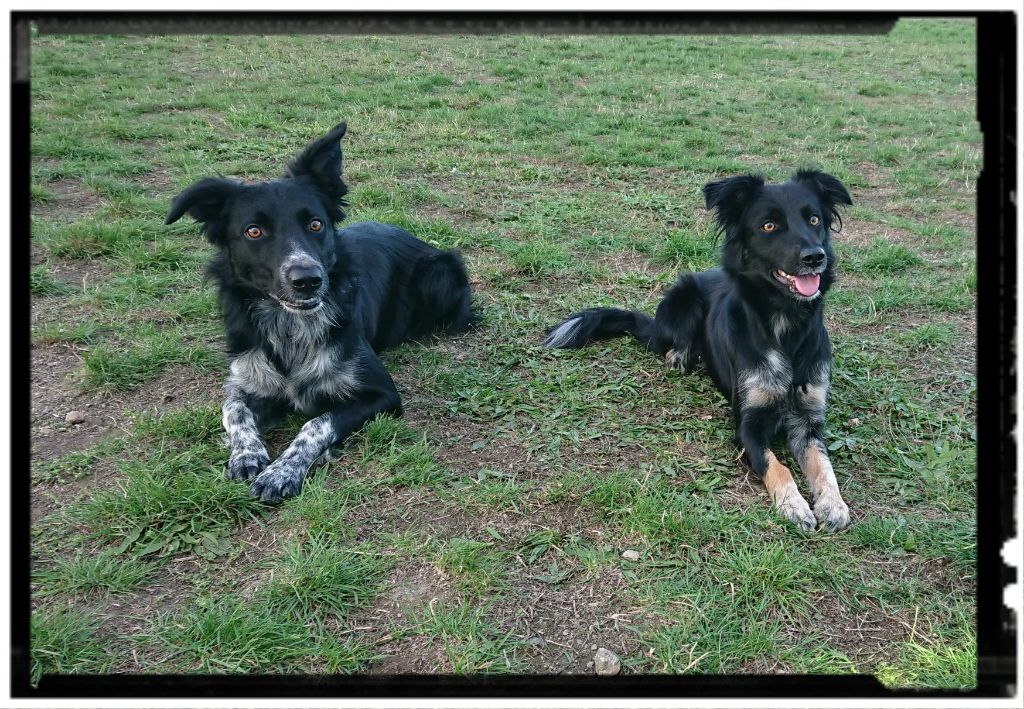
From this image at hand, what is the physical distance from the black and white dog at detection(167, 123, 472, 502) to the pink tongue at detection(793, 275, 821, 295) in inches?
99.9

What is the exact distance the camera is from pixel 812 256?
4.18 metres

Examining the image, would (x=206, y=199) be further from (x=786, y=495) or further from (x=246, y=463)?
(x=786, y=495)

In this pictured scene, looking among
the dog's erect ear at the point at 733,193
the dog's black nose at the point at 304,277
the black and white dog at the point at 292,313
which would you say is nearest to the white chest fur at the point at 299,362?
the black and white dog at the point at 292,313

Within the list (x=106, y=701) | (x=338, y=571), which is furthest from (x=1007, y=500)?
(x=338, y=571)

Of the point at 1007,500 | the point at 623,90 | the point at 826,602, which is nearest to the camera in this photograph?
the point at 1007,500

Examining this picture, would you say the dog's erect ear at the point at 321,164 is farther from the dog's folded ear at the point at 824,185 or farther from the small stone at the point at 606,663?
the small stone at the point at 606,663

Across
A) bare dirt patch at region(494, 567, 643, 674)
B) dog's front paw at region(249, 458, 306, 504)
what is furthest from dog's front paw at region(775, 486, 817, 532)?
dog's front paw at region(249, 458, 306, 504)

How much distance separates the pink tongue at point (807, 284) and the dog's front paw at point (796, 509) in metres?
1.17

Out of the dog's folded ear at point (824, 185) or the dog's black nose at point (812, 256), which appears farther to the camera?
the dog's folded ear at point (824, 185)

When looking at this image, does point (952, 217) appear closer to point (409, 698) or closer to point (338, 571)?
point (338, 571)

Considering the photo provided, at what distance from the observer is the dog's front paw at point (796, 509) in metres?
3.74

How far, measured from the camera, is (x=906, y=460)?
4293mm

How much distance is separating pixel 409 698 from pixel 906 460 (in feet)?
11.7

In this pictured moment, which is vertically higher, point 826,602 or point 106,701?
point 106,701
